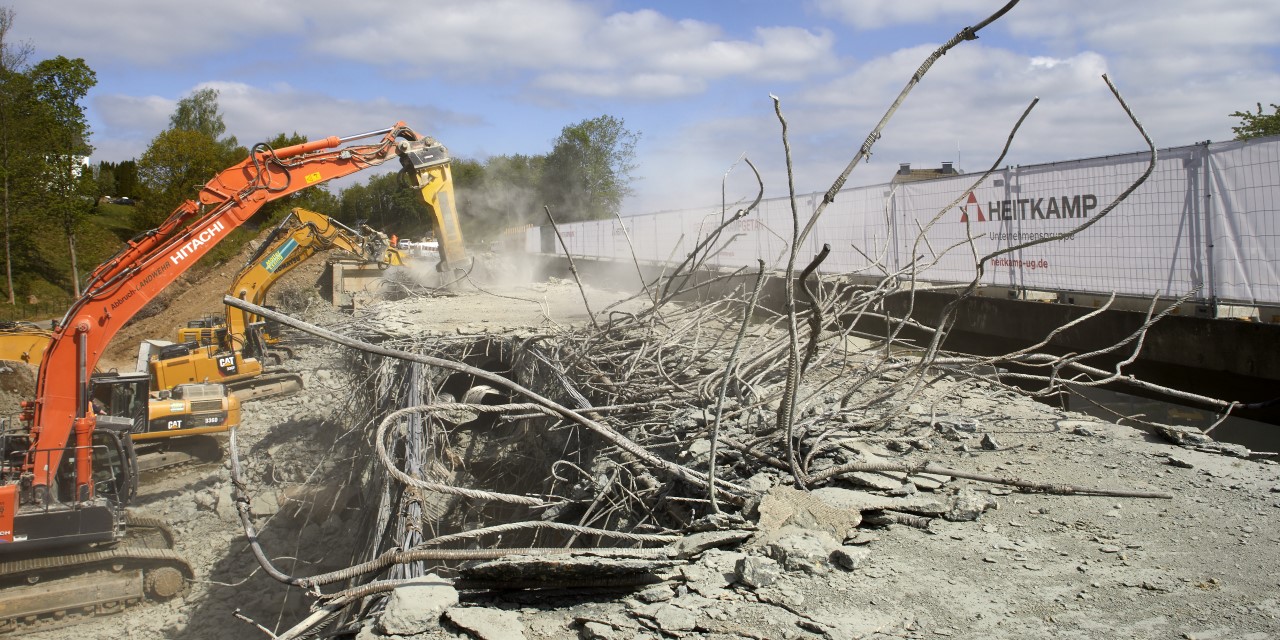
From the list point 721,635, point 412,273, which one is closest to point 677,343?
point 721,635

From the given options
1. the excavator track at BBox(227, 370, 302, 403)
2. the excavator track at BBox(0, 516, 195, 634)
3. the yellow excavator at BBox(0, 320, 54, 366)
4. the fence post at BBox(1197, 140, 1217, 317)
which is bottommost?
the excavator track at BBox(0, 516, 195, 634)

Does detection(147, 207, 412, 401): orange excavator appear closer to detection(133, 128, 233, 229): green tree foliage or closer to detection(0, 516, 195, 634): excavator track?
detection(0, 516, 195, 634): excavator track

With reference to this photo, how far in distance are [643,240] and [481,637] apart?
65.3 ft

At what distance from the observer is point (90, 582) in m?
8.73

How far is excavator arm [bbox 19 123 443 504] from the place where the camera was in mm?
8266

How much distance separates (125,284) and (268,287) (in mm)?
7252

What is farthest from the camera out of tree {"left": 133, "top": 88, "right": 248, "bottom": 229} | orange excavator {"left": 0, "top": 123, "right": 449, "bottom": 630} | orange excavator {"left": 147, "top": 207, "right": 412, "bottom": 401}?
tree {"left": 133, "top": 88, "right": 248, "bottom": 229}

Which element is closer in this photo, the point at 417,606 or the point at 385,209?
the point at 417,606

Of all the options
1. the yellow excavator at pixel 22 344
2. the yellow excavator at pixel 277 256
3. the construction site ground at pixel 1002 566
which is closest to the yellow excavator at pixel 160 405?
the yellow excavator at pixel 22 344

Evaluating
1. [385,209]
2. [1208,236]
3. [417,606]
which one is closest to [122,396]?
[417,606]

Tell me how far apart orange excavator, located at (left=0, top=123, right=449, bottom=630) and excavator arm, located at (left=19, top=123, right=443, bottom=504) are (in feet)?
0.04

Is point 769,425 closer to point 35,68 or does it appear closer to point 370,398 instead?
point 370,398

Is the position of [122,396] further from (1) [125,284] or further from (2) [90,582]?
(2) [90,582]

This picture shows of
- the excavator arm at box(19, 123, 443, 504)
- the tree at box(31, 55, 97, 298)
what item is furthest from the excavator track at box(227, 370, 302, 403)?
the tree at box(31, 55, 97, 298)
